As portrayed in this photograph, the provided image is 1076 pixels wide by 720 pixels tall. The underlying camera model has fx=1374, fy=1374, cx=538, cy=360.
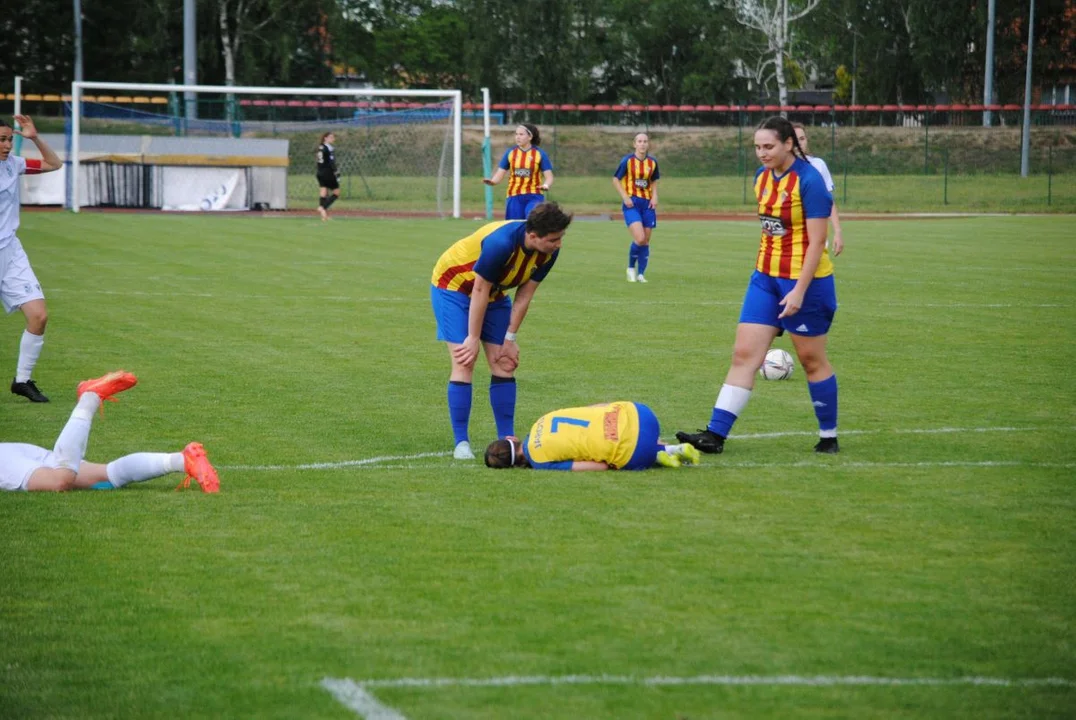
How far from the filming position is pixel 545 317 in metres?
14.9

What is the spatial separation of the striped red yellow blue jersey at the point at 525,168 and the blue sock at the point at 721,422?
12772 mm

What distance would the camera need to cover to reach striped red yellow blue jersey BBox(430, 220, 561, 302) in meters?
7.32

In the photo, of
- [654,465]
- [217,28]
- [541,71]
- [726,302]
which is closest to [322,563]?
[654,465]

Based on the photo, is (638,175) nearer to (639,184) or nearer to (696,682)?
(639,184)

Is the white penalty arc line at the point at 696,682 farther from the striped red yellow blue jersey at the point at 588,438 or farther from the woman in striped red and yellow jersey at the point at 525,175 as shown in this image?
the woman in striped red and yellow jersey at the point at 525,175

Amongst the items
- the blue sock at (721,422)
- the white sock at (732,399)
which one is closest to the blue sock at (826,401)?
the white sock at (732,399)

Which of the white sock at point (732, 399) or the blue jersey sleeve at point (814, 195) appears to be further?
the white sock at point (732, 399)

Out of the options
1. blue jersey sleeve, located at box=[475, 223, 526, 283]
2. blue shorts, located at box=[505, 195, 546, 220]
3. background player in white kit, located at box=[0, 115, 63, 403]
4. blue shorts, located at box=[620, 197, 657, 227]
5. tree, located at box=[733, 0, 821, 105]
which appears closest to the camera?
blue jersey sleeve, located at box=[475, 223, 526, 283]

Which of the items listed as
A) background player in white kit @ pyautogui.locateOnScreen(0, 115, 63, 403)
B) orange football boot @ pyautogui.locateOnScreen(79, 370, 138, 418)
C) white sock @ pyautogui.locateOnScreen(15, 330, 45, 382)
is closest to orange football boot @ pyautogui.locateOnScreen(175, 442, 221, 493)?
orange football boot @ pyautogui.locateOnScreen(79, 370, 138, 418)

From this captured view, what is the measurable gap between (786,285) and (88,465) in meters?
3.97

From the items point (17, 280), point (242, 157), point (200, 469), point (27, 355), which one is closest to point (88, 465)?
point (200, 469)

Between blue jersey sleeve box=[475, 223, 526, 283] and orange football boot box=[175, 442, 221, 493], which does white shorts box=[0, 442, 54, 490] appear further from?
blue jersey sleeve box=[475, 223, 526, 283]

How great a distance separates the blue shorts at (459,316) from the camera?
777cm

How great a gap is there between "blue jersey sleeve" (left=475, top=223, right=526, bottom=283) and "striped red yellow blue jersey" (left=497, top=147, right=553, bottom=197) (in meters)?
13.2
